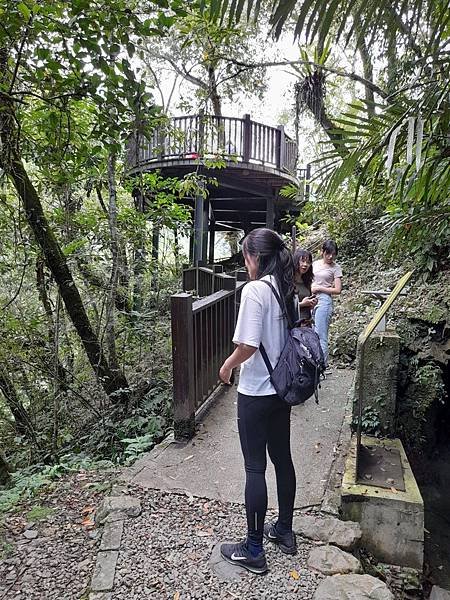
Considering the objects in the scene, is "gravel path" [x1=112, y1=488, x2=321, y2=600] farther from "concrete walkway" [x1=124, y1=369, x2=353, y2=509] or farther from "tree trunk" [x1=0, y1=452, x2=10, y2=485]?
"tree trunk" [x1=0, y1=452, x2=10, y2=485]

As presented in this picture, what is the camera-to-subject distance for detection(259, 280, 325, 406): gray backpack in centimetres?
213

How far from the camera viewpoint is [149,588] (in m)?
2.13

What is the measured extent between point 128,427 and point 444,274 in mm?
4281

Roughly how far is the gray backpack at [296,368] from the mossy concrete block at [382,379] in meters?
1.39

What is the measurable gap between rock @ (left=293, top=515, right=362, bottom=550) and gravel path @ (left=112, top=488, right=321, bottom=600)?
9 centimetres

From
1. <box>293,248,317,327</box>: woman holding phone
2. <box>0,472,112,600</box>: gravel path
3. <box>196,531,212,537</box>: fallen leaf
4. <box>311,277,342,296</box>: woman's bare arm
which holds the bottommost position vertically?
<box>0,472,112,600</box>: gravel path

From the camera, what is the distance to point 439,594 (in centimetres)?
281

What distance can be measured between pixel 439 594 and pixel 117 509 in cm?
212

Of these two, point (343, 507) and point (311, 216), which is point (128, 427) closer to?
point (343, 507)

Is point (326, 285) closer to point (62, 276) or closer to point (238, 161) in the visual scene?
point (62, 276)

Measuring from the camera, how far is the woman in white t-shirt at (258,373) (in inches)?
84.7

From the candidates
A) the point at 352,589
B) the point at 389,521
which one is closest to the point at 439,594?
the point at 389,521

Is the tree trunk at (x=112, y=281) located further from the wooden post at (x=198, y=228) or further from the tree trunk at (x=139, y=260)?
the wooden post at (x=198, y=228)

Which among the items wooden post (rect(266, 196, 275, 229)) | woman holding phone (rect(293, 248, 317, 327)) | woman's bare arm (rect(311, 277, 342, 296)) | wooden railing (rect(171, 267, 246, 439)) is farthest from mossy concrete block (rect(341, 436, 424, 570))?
wooden post (rect(266, 196, 275, 229))
